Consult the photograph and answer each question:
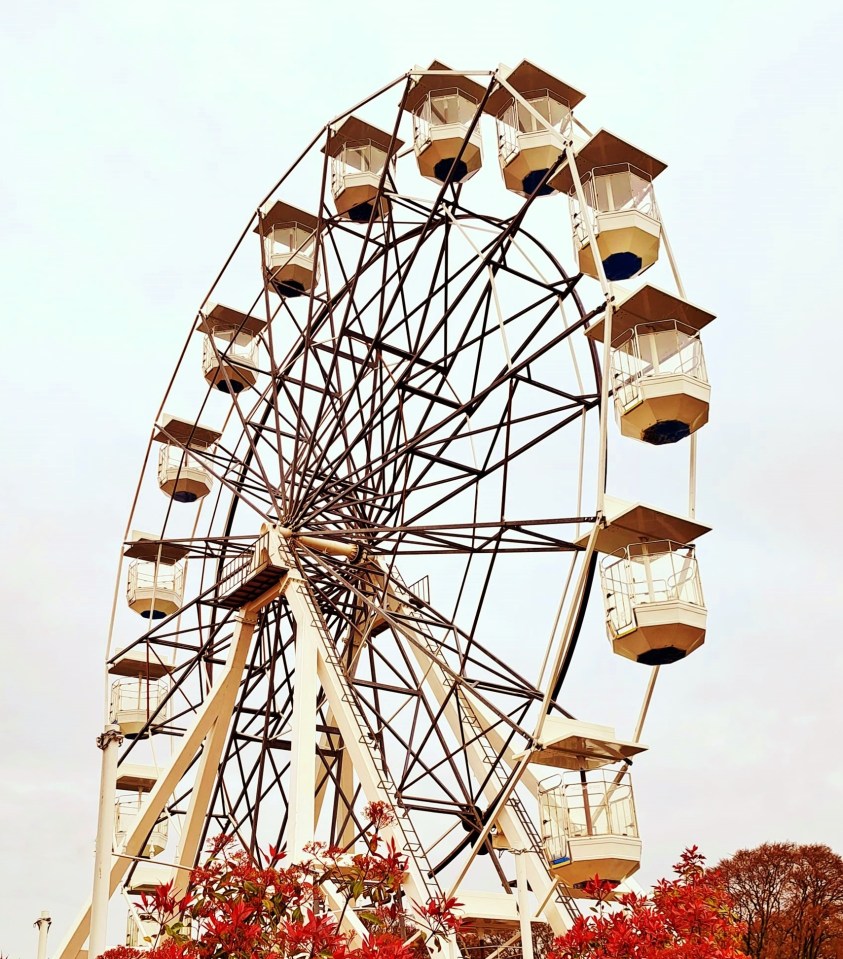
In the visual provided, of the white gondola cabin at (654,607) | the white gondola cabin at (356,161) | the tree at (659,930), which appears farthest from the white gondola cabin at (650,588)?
the white gondola cabin at (356,161)

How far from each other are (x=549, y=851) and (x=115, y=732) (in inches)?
205

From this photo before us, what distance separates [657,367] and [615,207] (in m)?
2.31

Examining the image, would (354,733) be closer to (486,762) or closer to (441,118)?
(486,762)

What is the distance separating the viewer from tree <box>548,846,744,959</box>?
8.14 metres

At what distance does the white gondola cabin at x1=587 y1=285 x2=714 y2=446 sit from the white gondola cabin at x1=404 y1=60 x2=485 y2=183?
506 centimetres

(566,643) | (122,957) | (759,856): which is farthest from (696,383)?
(759,856)

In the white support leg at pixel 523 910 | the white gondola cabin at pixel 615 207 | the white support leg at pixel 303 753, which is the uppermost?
the white gondola cabin at pixel 615 207

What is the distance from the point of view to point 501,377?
17.2 metres

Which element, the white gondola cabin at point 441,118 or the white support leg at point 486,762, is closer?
the white support leg at point 486,762

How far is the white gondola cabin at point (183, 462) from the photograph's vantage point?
2541 cm

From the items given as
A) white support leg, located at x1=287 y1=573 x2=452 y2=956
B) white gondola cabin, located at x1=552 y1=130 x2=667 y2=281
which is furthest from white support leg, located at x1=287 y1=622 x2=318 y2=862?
white gondola cabin, located at x1=552 y1=130 x2=667 y2=281

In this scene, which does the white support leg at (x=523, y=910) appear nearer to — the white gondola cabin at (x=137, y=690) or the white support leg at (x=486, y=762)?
the white support leg at (x=486, y=762)

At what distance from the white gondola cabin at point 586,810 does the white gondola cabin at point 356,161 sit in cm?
1041

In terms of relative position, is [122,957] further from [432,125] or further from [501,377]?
[432,125]
